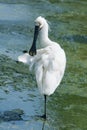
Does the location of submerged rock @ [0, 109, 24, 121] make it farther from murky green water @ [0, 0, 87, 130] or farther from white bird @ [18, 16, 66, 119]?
white bird @ [18, 16, 66, 119]

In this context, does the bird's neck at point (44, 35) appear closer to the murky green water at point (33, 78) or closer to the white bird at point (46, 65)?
the white bird at point (46, 65)

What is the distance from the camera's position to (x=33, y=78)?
25.5ft

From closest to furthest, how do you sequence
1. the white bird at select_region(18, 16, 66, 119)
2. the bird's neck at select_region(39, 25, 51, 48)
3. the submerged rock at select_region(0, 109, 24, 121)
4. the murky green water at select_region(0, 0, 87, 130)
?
the white bird at select_region(18, 16, 66, 119), the submerged rock at select_region(0, 109, 24, 121), the murky green water at select_region(0, 0, 87, 130), the bird's neck at select_region(39, 25, 51, 48)

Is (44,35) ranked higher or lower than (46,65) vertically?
higher

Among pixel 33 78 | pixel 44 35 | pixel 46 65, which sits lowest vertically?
pixel 33 78

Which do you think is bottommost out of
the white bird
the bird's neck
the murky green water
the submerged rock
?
the murky green water

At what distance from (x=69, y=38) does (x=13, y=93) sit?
4.22 meters

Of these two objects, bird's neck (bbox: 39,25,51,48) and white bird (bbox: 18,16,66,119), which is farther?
bird's neck (bbox: 39,25,51,48)

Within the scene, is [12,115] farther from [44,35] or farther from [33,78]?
[33,78]

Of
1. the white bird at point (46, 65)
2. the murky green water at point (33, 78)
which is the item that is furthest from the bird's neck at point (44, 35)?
the murky green water at point (33, 78)

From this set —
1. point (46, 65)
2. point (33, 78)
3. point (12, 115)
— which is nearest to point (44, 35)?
point (46, 65)

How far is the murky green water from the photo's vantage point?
618 centimetres

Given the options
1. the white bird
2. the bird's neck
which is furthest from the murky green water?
the bird's neck

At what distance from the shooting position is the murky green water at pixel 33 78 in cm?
618
